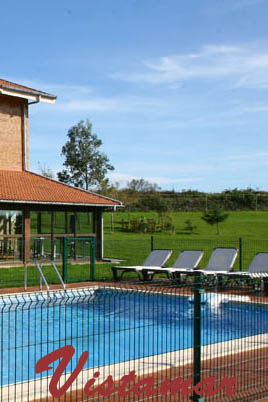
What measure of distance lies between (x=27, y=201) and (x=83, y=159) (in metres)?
28.0

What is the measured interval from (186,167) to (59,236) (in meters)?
27.6

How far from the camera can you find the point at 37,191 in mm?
23391

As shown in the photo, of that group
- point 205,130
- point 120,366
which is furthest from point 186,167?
point 120,366

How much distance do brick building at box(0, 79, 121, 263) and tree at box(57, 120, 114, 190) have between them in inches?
927

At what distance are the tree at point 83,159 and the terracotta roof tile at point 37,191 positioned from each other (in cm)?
2372

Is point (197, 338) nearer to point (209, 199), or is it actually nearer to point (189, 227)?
point (189, 227)

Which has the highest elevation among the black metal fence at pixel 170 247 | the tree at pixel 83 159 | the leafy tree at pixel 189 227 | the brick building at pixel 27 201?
the tree at pixel 83 159

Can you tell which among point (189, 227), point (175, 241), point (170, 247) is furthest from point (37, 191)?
point (189, 227)

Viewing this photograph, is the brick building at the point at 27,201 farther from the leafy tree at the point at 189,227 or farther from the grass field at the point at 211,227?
the leafy tree at the point at 189,227

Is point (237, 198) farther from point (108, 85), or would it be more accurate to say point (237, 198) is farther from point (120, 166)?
point (108, 85)

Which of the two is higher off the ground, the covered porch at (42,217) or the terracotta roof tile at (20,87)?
the terracotta roof tile at (20,87)

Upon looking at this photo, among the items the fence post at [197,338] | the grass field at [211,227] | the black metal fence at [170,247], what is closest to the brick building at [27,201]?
the black metal fence at [170,247]

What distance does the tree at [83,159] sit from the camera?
49688mm

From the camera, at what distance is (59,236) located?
79.4 feet
